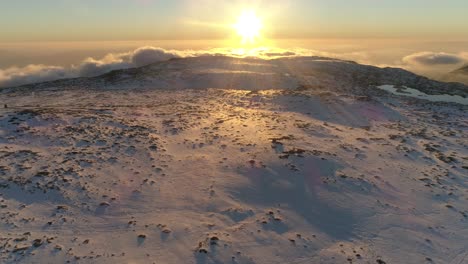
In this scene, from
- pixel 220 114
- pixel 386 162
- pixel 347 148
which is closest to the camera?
pixel 386 162

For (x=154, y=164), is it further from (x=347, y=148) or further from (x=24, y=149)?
(x=347, y=148)

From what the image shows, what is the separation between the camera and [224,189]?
1483 cm

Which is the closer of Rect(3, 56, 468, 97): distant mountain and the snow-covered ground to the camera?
the snow-covered ground

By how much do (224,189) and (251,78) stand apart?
34224mm

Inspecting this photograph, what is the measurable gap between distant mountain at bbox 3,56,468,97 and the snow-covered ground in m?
20.1

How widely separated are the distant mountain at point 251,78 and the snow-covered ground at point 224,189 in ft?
66.0

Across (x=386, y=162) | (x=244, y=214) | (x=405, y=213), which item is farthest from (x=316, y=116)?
(x=244, y=214)

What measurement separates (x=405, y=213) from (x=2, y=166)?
17112mm

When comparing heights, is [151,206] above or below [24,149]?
below

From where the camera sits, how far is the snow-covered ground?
11273 mm

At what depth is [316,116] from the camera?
90.9 ft

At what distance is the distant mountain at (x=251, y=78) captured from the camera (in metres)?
44.8

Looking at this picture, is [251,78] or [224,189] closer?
[224,189]

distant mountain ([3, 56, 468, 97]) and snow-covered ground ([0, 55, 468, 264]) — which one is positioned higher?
distant mountain ([3, 56, 468, 97])
